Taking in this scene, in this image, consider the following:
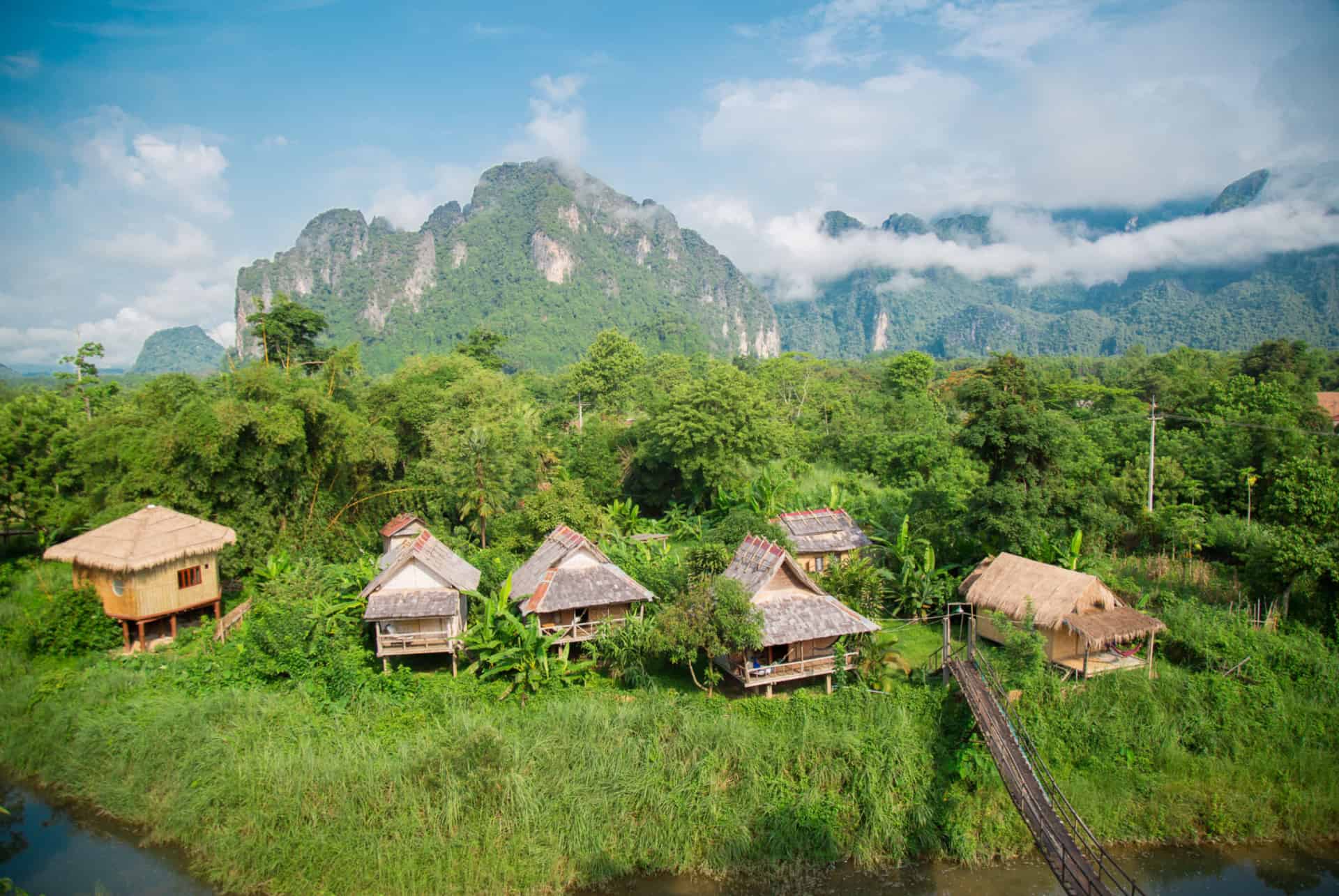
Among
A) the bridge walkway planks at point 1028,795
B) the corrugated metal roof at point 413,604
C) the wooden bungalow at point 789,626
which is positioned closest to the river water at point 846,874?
the bridge walkway planks at point 1028,795

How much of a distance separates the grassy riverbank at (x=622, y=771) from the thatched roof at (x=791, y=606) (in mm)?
1171

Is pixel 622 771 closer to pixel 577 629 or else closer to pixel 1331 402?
pixel 577 629

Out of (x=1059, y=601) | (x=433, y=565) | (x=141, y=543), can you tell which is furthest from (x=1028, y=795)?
(x=141, y=543)

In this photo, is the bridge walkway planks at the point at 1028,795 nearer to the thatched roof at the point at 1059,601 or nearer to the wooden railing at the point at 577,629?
the thatched roof at the point at 1059,601

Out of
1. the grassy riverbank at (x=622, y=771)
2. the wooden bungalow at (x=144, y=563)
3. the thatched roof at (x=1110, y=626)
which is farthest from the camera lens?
the wooden bungalow at (x=144, y=563)

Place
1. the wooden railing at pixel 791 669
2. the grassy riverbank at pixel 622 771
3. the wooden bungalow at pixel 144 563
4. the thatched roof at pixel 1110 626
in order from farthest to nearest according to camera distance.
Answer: the wooden bungalow at pixel 144 563, the thatched roof at pixel 1110 626, the wooden railing at pixel 791 669, the grassy riverbank at pixel 622 771

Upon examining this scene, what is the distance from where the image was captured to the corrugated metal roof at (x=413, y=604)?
46.4ft

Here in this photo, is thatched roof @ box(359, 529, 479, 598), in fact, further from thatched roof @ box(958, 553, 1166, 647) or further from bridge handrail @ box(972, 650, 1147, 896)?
thatched roof @ box(958, 553, 1166, 647)

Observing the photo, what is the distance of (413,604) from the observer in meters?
14.4

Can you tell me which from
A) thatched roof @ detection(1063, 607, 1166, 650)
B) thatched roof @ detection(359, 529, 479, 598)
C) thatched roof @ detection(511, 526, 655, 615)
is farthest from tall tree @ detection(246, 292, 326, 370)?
thatched roof @ detection(1063, 607, 1166, 650)

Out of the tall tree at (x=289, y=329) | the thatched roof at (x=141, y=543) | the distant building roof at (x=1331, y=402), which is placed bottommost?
the thatched roof at (x=141, y=543)

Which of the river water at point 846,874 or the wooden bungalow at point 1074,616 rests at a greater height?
the wooden bungalow at point 1074,616

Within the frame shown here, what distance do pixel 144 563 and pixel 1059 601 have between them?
1814 cm

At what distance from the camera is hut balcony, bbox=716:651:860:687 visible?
13.3m
